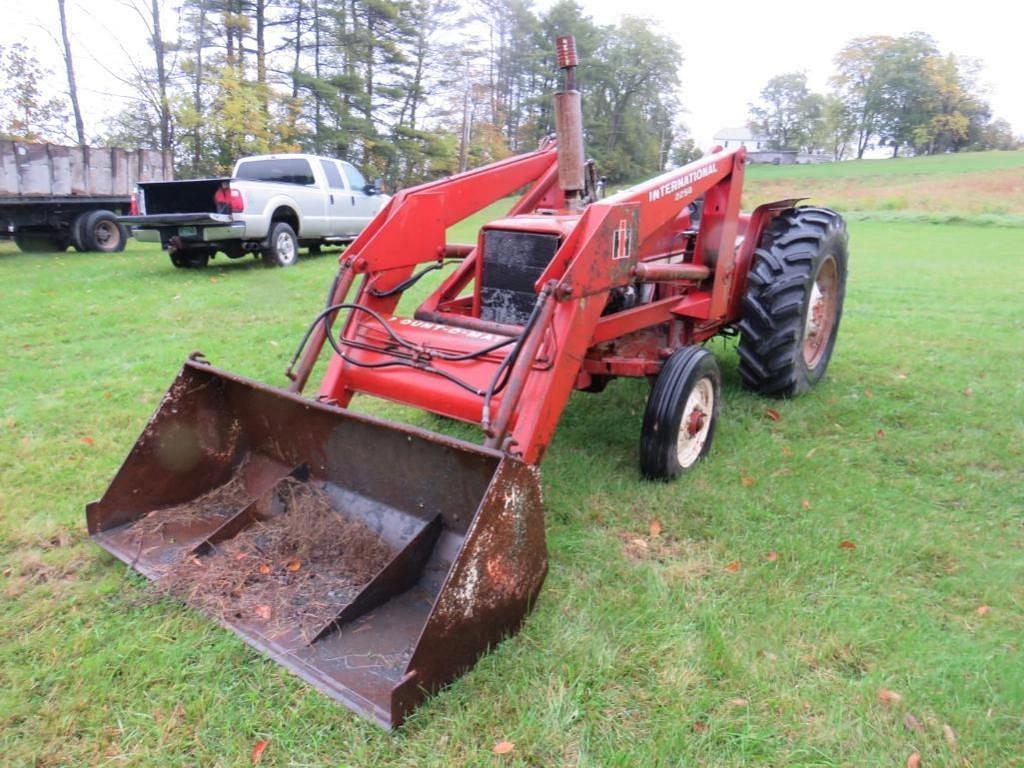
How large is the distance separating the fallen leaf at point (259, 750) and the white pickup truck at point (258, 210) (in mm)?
9502

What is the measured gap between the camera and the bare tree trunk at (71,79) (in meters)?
22.2

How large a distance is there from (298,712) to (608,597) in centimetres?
126

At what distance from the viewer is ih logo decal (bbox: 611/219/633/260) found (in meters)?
3.37

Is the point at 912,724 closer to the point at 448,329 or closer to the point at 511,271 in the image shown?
the point at 448,329

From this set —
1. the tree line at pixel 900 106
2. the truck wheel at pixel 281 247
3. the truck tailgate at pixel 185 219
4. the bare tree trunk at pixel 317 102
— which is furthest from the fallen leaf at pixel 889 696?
the tree line at pixel 900 106

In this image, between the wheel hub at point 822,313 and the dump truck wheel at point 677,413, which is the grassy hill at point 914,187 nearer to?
the wheel hub at point 822,313

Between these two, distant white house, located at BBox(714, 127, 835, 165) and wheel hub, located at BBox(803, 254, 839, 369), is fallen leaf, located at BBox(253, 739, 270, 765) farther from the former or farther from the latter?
distant white house, located at BBox(714, 127, 835, 165)

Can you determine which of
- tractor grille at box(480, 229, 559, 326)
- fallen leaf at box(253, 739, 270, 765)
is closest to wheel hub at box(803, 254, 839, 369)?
tractor grille at box(480, 229, 559, 326)

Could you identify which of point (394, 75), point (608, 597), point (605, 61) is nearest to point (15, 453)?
point (608, 597)

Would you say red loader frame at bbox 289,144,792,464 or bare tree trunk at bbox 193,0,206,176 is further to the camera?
bare tree trunk at bbox 193,0,206,176

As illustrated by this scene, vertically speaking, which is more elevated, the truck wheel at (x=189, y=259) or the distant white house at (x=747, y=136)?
the distant white house at (x=747, y=136)

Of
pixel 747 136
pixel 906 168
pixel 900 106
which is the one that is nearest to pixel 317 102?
pixel 906 168

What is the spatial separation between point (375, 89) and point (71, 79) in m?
12.7

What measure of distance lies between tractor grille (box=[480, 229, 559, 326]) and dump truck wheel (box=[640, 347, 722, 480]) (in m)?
0.85
